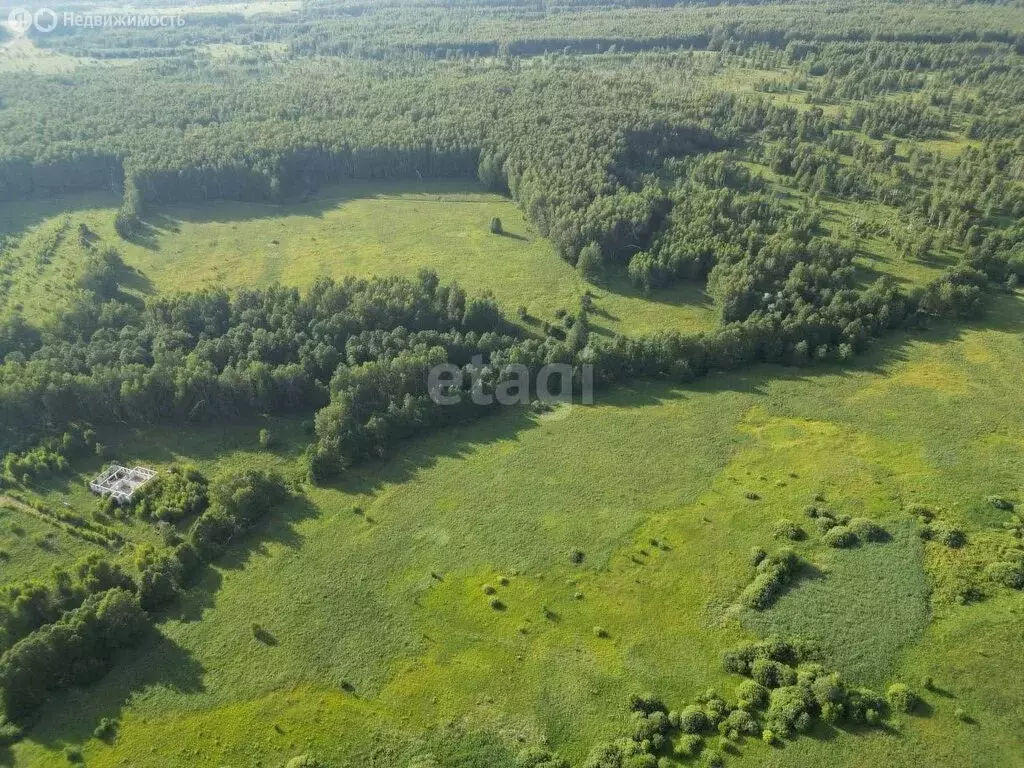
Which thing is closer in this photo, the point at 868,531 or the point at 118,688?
the point at 118,688

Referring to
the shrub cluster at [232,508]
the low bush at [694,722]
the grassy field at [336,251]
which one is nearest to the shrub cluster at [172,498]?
the shrub cluster at [232,508]

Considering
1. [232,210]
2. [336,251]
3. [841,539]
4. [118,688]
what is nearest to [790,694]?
[841,539]

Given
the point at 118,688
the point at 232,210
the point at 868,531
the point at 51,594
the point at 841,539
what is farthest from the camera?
the point at 232,210

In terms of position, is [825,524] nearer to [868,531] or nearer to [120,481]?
[868,531]

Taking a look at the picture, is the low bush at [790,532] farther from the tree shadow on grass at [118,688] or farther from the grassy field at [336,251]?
the tree shadow on grass at [118,688]

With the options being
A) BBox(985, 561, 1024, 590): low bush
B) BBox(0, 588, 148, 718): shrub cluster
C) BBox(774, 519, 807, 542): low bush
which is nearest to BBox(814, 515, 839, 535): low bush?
BBox(774, 519, 807, 542): low bush

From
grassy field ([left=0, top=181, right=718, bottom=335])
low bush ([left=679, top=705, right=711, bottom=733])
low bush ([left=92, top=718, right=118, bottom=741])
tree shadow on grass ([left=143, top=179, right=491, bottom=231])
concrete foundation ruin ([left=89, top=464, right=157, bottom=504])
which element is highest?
tree shadow on grass ([left=143, top=179, right=491, bottom=231])

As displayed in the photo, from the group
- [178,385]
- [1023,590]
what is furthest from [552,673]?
[178,385]

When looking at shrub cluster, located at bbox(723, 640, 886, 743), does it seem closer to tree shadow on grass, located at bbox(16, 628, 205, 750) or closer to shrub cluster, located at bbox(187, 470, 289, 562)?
tree shadow on grass, located at bbox(16, 628, 205, 750)
